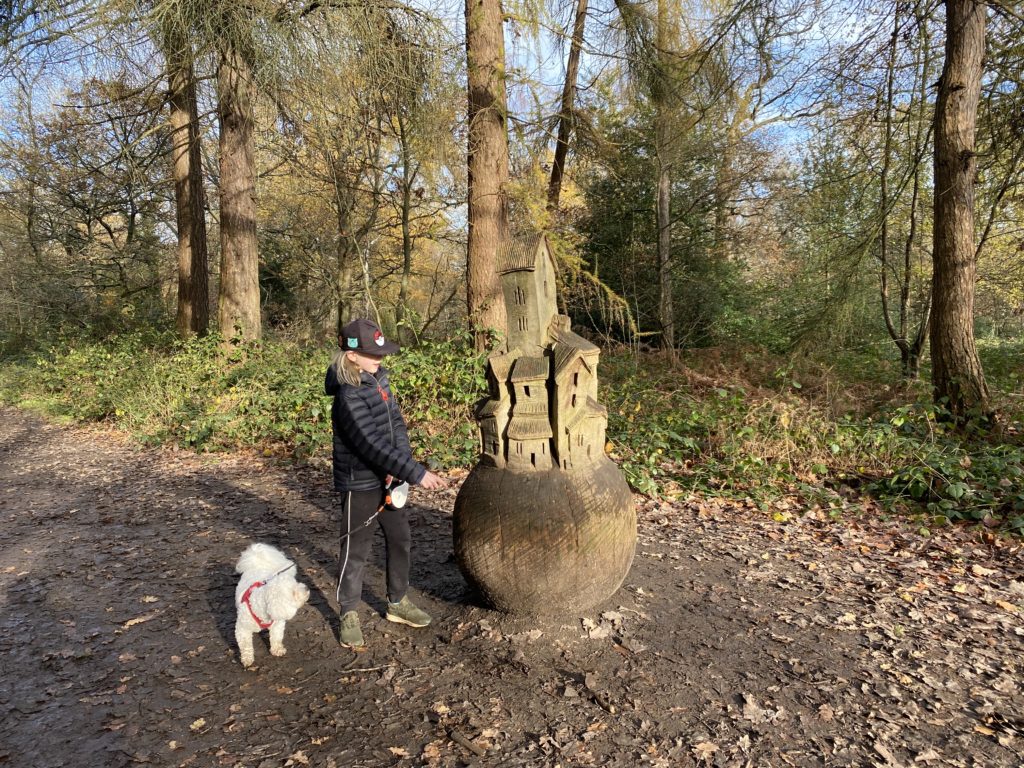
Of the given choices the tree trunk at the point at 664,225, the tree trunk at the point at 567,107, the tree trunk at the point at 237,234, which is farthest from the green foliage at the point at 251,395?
the tree trunk at the point at 664,225

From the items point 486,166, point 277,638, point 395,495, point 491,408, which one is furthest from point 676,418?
point 277,638

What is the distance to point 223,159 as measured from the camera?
998 centimetres

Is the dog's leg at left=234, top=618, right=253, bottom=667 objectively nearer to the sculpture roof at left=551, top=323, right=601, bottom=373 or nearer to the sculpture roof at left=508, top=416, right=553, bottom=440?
the sculpture roof at left=508, top=416, right=553, bottom=440

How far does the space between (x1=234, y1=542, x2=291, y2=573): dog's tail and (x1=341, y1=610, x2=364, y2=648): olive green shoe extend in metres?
0.50

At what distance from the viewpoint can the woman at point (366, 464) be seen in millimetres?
3125

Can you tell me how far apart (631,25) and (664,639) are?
995 centimetres

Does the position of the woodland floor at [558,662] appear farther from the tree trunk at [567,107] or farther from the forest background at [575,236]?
the tree trunk at [567,107]

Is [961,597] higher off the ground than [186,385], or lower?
lower

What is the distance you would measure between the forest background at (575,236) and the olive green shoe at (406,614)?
312 cm

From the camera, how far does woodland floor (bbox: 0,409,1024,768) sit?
8.57ft

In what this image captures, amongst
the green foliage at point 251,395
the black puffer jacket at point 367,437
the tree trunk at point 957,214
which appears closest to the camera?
the black puffer jacket at point 367,437

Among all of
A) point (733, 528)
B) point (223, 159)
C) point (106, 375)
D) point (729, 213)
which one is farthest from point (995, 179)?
point (106, 375)

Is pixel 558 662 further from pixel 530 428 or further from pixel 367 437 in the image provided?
pixel 367 437

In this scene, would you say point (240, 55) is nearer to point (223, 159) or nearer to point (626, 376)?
point (223, 159)
